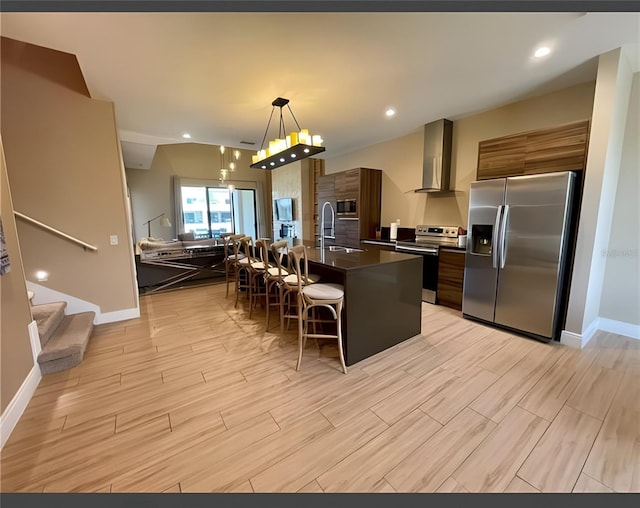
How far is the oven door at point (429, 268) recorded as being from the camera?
4.14m

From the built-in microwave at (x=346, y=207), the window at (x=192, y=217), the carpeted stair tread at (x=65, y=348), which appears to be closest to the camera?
the carpeted stair tread at (x=65, y=348)

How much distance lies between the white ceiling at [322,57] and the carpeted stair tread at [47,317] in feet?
8.52

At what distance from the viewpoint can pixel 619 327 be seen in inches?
127

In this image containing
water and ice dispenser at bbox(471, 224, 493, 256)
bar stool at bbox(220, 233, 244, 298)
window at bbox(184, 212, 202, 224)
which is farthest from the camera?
window at bbox(184, 212, 202, 224)

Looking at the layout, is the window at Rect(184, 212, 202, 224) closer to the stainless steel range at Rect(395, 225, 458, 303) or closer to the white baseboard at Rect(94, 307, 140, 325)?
the white baseboard at Rect(94, 307, 140, 325)

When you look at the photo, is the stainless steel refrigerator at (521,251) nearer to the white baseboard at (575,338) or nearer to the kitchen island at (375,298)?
the white baseboard at (575,338)

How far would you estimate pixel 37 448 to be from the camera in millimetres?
1686

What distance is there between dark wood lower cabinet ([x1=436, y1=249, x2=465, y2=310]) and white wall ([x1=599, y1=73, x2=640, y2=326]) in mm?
1464

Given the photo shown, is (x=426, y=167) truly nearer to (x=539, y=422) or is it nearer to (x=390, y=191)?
(x=390, y=191)

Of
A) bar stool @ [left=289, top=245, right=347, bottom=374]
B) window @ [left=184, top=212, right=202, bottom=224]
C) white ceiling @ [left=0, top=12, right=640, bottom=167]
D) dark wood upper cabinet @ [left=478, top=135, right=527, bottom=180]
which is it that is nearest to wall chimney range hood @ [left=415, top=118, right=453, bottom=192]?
white ceiling @ [left=0, top=12, right=640, bottom=167]

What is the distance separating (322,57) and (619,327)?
4567mm

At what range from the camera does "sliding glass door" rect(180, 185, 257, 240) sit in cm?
916

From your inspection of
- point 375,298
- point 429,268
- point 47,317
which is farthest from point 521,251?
point 47,317

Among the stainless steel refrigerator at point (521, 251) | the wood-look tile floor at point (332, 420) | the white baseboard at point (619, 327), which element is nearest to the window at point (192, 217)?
the wood-look tile floor at point (332, 420)
